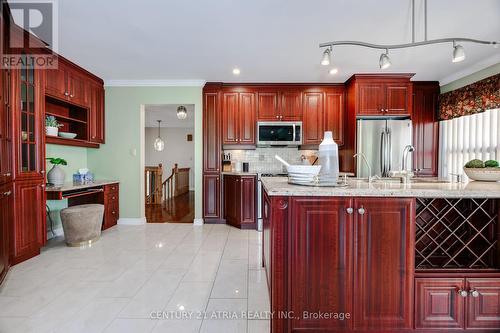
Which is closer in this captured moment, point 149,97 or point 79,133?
point 79,133

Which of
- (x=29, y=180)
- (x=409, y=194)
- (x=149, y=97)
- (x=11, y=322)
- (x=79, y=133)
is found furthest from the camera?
(x=149, y=97)

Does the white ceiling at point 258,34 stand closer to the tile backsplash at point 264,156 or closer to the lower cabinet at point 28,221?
the tile backsplash at point 264,156

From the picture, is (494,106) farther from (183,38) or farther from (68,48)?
(68,48)

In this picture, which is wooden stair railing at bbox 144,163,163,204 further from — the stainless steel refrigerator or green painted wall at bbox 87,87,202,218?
the stainless steel refrigerator

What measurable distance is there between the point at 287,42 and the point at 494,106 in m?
2.88

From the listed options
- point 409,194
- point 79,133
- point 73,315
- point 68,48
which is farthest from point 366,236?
point 79,133

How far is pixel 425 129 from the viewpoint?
14.7 feet

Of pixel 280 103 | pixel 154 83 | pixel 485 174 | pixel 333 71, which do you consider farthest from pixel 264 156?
pixel 485 174

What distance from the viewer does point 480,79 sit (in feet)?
12.0

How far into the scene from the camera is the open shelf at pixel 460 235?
5.15 ft

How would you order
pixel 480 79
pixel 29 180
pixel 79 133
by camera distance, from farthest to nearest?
pixel 79 133 < pixel 480 79 < pixel 29 180

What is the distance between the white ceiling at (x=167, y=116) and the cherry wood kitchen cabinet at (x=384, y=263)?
4.78m

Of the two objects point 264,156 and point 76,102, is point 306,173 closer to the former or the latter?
point 264,156
